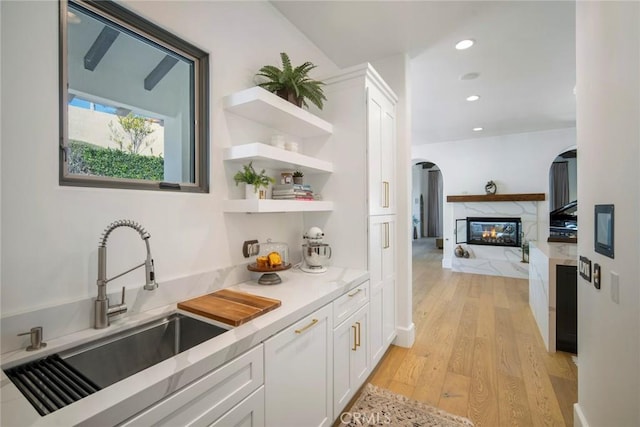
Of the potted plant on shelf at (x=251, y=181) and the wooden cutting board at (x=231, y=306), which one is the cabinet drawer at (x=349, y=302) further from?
the potted plant on shelf at (x=251, y=181)

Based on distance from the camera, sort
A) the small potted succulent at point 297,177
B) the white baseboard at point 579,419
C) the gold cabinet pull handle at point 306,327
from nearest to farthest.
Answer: the gold cabinet pull handle at point 306,327 < the white baseboard at point 579,419 < the small potted succulent at point 297,177

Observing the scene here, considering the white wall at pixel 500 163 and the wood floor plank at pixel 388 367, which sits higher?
the white wall at pixel 500 163

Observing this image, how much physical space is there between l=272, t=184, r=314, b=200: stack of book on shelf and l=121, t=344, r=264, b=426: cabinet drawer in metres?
1.07

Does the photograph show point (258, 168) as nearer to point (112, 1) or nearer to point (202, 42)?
point (202, 42)

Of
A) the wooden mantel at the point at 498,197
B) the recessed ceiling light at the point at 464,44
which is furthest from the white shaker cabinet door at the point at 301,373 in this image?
the wooden mantel at the point at 498,197

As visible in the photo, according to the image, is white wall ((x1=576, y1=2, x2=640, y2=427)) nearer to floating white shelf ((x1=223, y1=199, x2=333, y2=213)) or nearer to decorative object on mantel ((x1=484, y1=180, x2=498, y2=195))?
floating white shelf ((x1=223, y1=199, x2=333, y2=213))

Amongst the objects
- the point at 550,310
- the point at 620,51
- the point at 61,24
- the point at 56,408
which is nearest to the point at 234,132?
the point at 61,24

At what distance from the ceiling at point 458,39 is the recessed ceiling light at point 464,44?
44 mm

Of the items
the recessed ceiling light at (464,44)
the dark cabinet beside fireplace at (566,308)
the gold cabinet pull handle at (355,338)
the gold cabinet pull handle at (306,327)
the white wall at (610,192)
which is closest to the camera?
the white wall at (610,192)

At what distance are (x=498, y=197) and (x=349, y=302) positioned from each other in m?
5.25

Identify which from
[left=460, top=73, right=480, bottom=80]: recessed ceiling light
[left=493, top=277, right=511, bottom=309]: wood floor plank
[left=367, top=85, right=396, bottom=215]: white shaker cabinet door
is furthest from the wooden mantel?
[left=367, top=85, right=396, bottom=215]: white shaker cabinet door

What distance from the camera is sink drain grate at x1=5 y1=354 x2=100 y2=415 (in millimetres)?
719

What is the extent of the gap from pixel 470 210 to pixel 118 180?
249 inches

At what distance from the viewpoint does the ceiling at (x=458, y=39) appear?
2131 millimetres
